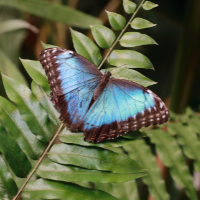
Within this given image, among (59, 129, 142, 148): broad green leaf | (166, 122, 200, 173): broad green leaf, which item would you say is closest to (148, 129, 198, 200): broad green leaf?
(166, 122, 200, 173): broad green leaf

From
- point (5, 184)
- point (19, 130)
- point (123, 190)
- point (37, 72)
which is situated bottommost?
point (123, 190)

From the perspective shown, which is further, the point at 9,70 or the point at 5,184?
the point at 9,70

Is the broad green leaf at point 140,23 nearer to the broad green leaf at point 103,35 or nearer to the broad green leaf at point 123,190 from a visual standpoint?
the broad green leaf at point 103,35

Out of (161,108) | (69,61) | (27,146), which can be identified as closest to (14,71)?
(69,61)

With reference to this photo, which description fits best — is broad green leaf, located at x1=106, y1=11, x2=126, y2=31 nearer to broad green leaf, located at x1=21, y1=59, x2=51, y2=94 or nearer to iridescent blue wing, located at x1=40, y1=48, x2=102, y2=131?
iridescent blue wing, located at x1=40, y1=48, x2=102, y2=131

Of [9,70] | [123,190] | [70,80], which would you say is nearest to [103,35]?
[70,80]

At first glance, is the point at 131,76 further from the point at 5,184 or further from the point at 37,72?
the point at 5,184

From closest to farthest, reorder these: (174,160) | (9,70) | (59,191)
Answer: (59,191)
(174,160)
(9,70)
